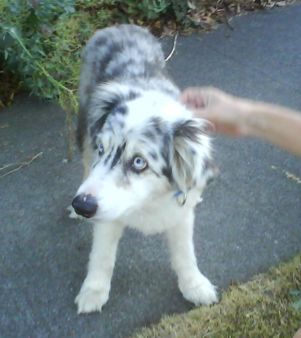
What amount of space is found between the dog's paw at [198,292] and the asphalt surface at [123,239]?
0.06 m

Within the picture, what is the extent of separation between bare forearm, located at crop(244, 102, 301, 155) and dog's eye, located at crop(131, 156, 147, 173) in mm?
434

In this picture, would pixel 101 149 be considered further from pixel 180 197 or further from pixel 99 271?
pixel 99 271

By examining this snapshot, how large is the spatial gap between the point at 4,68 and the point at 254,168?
2103 millimetres

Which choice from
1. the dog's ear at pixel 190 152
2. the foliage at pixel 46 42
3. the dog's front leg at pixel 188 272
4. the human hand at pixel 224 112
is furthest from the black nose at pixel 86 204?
the foliage at pixel 46 42

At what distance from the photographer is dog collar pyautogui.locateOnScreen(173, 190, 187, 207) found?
238cm

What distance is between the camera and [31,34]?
3.84m

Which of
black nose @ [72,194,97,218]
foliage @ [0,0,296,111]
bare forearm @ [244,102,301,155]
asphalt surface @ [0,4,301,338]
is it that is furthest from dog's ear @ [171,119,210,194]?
foliage @ [0,0,296,111]

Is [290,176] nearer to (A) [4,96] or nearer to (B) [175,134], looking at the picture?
(B) [175,134]

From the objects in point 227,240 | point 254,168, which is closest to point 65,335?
point 227,240

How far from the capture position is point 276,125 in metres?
1.96

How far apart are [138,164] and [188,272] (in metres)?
0.87

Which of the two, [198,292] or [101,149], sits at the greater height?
[101,149]

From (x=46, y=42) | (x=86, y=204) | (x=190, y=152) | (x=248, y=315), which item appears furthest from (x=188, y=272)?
(x=46, y=42)

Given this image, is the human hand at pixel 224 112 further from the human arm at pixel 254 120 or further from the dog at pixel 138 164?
the dog at pixel 138 164
